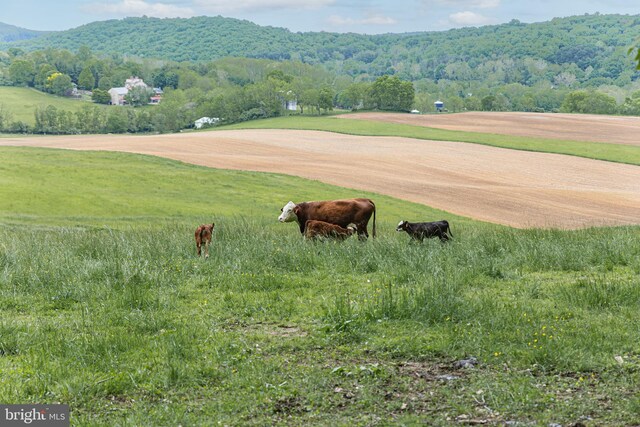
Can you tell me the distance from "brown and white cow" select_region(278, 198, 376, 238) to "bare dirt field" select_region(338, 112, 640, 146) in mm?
65355

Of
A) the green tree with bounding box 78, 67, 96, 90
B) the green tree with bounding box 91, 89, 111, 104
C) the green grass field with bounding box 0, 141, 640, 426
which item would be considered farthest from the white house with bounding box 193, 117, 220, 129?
the green grass field with bounding box 0, 141, 640, 426

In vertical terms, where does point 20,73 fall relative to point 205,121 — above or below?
above

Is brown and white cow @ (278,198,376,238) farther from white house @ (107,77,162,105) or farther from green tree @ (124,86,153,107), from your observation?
white house @ (107,77,162,105)

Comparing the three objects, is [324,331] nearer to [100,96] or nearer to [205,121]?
[205,121]

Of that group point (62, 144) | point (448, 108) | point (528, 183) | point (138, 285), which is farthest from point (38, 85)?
point (138, 285)

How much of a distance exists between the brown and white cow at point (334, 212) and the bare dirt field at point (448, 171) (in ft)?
51.4

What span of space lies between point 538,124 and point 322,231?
83710 mm

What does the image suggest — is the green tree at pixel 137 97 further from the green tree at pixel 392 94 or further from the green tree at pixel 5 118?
the green tree at pixel 392 94

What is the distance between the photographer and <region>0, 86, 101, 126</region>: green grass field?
125m

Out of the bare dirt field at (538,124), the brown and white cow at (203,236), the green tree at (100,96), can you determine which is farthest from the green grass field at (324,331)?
the green tree at (100,96)

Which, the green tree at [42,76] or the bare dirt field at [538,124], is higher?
the green tree at [42,76]

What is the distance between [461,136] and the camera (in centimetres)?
8150

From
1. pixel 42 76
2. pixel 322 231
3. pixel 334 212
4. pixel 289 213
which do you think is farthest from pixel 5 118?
pixel 322 231

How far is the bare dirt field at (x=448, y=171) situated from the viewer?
4019 cm
